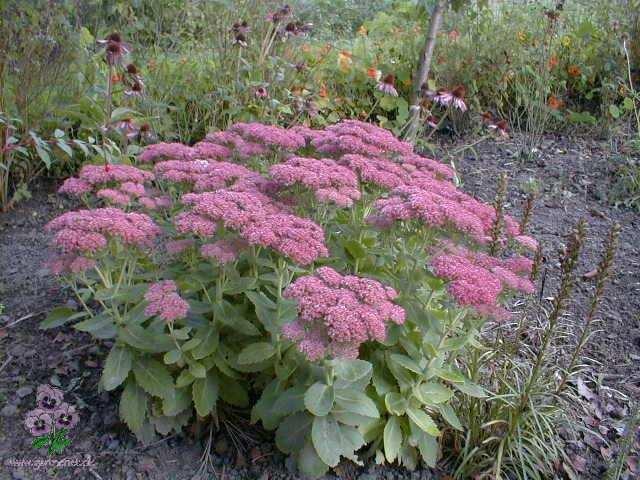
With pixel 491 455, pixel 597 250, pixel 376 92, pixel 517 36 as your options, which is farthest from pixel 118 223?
pixel 517 36

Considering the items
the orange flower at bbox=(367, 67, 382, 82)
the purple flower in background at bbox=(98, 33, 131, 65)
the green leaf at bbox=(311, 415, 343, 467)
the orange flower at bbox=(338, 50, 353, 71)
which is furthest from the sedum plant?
the orange flower at bbox=(338, 50, 353, 71)

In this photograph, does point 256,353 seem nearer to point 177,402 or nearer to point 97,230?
point 177,402

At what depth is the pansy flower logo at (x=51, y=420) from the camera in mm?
2207

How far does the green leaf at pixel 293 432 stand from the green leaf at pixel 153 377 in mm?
397

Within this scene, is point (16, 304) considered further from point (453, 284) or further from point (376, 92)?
point (376, 92)

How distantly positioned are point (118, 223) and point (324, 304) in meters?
0.72

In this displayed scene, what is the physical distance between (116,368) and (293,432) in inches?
24.8

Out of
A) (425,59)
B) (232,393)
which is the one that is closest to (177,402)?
(232,393)

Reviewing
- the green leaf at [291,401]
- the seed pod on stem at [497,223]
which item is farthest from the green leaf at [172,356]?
the seed pod on stem at [497,223]

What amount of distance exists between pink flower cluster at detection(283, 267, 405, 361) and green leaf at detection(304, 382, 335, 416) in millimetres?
171

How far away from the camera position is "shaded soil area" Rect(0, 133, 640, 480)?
7.29 ft

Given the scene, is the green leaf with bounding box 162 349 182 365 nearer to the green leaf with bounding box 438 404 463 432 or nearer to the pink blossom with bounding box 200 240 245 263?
the pink blossom with bounding box 200 240 245 263

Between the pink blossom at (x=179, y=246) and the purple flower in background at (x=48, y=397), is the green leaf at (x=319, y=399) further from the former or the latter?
the purple flower in background at (x=48, y=397)

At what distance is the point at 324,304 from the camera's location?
171cm
